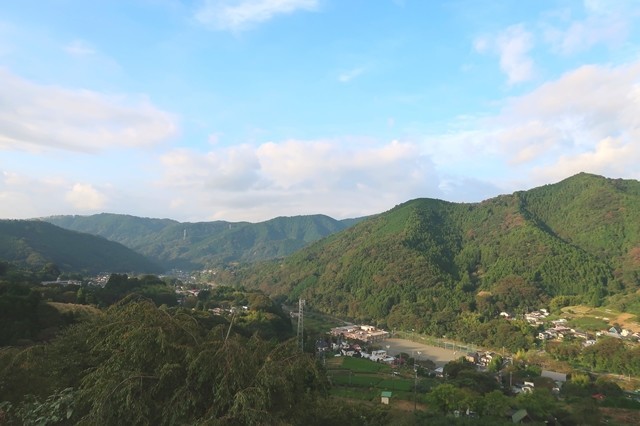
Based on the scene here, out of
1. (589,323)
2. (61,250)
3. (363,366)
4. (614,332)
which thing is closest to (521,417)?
(363,366)

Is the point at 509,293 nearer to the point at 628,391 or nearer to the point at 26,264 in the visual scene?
the point at 628,391

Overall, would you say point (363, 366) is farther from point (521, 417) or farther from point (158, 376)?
point (158, 376)

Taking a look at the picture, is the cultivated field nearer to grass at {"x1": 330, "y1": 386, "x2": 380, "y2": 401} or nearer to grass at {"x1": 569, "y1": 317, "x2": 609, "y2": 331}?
grass at {"x1": 569, "y1": 317, "x2": 609, "y2": 331}

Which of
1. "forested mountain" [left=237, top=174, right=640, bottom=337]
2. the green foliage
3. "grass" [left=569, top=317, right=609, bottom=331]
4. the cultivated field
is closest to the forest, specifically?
the green foliage

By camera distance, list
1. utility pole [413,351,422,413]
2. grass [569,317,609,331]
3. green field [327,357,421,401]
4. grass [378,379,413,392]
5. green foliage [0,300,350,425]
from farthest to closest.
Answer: grass [569,317,609,331]
grass [378,379,413,392]
green field [327,357,421,401]
utility pole [413,351,422,413]
green foliage [0,300,350,425]

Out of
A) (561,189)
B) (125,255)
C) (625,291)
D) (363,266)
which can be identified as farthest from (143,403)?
(125,255)

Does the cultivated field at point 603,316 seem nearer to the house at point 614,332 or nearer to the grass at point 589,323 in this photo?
the grass at point 589,323

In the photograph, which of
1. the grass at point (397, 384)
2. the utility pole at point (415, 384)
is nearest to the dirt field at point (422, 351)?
the utility pole at point (415, 384)
